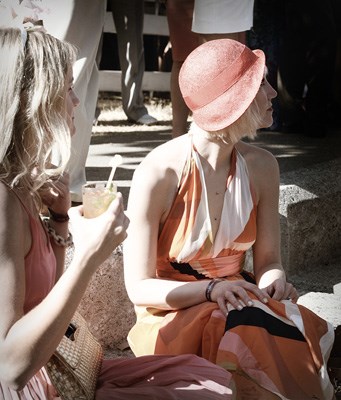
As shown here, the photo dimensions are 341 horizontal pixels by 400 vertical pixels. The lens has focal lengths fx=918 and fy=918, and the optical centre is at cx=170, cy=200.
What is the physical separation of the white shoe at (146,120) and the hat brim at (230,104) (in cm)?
445

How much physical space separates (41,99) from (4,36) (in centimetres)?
17

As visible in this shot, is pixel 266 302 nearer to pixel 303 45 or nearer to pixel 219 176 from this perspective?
pixel 219 176

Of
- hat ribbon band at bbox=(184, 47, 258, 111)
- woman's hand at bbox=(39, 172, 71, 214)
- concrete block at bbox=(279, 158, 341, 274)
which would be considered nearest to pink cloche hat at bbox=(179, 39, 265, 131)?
hat ribbon band at bbox=(184, 47, 258, 111)

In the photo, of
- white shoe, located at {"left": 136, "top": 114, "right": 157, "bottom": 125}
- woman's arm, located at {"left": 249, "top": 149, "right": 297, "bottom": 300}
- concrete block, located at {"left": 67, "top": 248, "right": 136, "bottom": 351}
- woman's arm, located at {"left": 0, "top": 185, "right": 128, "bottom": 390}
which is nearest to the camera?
woman's arm, located at {"left": 0, "top": 185, "right": 128, "bottom": 390}

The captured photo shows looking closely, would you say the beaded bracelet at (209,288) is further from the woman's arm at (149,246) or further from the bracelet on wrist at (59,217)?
the bracelet on wrist at (59,217)

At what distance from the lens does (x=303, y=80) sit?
702cm

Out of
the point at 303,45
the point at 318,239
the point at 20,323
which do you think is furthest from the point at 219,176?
the point at 303,45

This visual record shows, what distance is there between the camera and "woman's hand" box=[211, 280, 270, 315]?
2.79 metres

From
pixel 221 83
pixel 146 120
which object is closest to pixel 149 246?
pixel 221 83

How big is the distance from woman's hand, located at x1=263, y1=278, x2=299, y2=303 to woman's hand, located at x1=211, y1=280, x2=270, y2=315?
125 millimetres

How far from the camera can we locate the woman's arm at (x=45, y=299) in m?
1.91

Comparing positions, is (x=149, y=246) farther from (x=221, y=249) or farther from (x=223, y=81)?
(x=223, y=81)

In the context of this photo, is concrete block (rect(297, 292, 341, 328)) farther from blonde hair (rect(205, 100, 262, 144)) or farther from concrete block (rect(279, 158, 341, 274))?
blonde hair (rect(205, 100, 262, 144))

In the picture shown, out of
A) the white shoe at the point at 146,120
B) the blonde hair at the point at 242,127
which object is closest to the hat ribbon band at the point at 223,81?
the blonde hair at the point at 242,127
